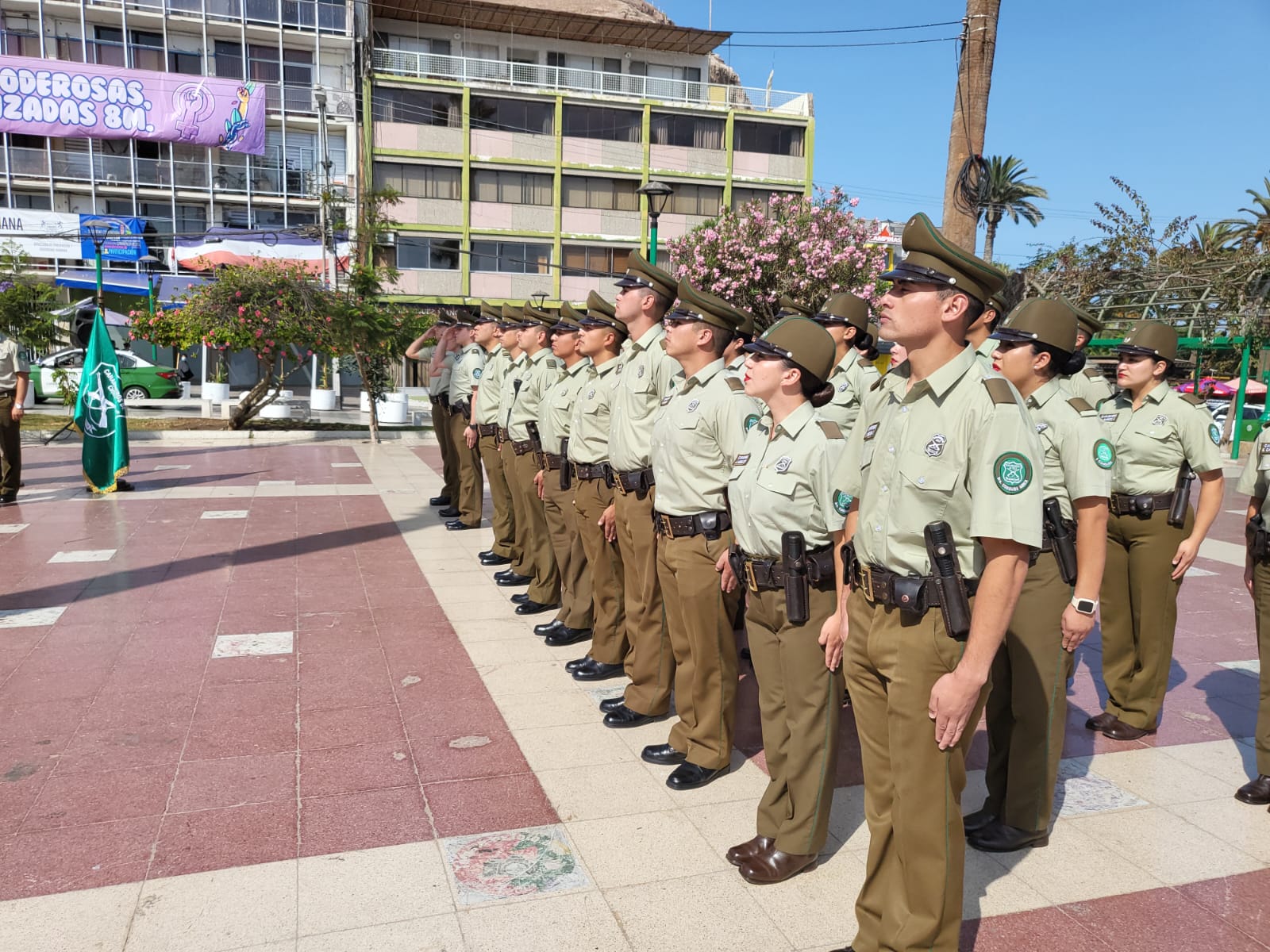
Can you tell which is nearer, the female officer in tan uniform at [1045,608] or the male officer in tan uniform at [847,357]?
the female officer in tan uniform at [1045,608]

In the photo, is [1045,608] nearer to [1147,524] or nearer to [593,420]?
[1147,524]

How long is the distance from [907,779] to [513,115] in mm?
37433

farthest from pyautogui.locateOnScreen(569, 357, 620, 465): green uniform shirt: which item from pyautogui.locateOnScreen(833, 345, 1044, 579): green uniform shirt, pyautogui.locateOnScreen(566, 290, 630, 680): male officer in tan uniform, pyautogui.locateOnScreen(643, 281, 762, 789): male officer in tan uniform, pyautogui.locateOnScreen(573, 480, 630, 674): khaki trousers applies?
pyautogui.locateOnScreen(833, 345, 1044, 579): green uniform shirt

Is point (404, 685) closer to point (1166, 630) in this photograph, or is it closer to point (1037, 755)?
point (1037, 755)

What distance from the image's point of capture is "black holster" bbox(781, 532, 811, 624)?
328cm

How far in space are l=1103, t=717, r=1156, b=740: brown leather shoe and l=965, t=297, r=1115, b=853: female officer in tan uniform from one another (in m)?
1.33

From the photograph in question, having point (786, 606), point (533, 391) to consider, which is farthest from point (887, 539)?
point (533, 391)

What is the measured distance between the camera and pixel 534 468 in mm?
6961

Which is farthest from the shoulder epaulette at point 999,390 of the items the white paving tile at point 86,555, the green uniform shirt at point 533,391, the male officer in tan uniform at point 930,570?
the white paving tile at point 86,555

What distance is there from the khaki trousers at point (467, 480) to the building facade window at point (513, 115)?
29.1 m

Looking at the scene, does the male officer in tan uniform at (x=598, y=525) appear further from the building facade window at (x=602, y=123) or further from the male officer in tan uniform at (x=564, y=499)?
the building facade window at (x=602, y=123)

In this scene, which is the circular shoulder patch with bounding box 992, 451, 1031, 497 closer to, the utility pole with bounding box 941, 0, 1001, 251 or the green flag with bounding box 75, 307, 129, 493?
the utility pole with bounding box 941, 0, 1001, 251

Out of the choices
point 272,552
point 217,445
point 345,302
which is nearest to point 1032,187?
point 345,302

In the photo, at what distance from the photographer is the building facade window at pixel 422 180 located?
1380 inches
